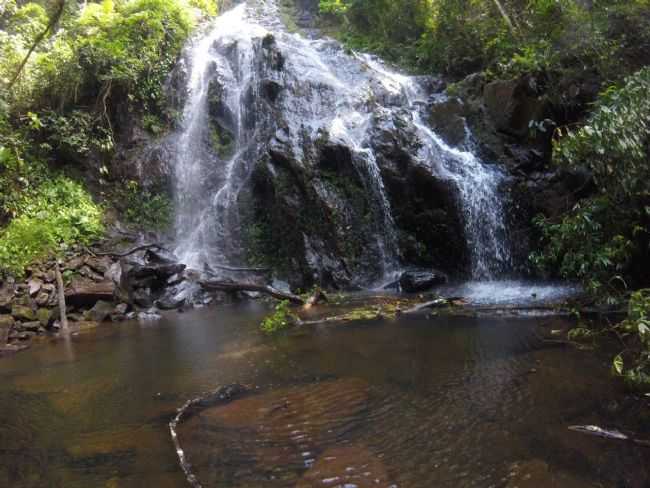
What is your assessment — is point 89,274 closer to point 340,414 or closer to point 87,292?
point 87,292

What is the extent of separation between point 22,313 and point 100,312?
4.92 ft

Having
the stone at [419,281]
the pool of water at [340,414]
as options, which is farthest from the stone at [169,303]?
the stone at [419,281]

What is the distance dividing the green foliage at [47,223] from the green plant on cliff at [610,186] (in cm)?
1065

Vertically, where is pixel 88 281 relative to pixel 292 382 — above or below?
above

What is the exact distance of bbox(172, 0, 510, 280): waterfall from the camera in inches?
462

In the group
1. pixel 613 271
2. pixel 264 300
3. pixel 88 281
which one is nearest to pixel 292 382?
pixel 613 271

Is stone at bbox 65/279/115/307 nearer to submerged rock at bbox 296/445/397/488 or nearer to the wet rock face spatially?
the wet rock face

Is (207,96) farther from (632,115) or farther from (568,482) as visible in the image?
(568,482)

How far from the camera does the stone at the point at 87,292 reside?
10.6 m

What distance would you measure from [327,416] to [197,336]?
4.61 meters

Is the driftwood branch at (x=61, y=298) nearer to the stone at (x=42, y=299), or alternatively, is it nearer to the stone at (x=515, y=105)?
the stone at (x=42, y=299)

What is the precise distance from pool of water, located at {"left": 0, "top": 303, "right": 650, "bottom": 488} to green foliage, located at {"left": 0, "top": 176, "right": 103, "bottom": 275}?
4.62m

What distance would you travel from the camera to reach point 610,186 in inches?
221

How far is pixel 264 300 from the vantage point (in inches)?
449
